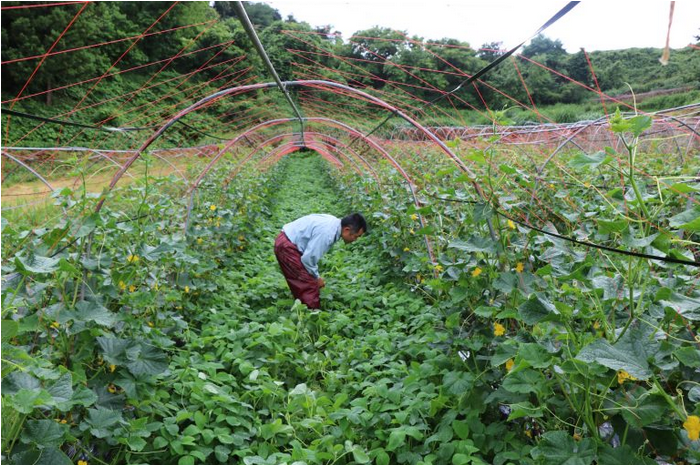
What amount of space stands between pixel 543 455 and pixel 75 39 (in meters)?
21.2

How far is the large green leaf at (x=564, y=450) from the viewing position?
59.0 inches

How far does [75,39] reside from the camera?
1781 centimetres

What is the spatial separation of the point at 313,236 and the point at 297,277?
1.44 feet

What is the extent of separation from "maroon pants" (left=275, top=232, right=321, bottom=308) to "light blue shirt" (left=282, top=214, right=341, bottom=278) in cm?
6

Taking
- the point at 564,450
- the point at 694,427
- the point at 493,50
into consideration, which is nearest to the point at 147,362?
the point at 564,450

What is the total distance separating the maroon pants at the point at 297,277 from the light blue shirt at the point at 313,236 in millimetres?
58

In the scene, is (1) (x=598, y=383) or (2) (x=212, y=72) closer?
(1) (x=598, y=383)

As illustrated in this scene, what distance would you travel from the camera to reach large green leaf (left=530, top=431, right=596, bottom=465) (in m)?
1.50

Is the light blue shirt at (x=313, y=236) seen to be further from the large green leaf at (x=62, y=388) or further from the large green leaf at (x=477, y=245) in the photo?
the large green leaf at (x=62, y=388)

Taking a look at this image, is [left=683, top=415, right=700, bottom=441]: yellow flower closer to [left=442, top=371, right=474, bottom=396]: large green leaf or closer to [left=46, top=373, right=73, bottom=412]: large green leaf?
[left=442, top=371, right=474, bottom=396]: large green leaf

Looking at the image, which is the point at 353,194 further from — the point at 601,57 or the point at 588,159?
the point at 601,57

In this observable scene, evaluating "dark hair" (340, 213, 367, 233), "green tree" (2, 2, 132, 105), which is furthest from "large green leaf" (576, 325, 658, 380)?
"green tree" (2, 2, 132, 105)

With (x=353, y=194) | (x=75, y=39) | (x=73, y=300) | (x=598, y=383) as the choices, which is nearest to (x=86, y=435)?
(x=73, y=300)

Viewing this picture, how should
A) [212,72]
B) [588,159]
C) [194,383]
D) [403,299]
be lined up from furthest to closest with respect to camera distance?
[212,72], [403,299], [194,383], [588,159]
